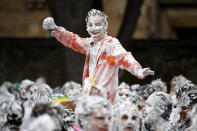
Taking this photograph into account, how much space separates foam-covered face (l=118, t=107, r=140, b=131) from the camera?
18.3 feet

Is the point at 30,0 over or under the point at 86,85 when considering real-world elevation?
over

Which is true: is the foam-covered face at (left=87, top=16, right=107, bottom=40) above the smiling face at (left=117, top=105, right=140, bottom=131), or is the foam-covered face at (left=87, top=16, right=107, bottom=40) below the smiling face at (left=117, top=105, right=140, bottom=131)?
above

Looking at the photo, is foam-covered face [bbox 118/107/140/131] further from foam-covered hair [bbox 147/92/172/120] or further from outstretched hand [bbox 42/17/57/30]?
outstretched hand [bbox 42/17/57/30]

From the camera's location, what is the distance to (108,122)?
5188 mm

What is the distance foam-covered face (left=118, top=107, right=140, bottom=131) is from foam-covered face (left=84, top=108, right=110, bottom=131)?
476 millimetres

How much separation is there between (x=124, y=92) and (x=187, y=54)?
8520 mm

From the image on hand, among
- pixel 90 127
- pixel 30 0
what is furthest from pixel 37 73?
pixel 90 127

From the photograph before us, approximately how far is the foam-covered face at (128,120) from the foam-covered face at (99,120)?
18.7 inches

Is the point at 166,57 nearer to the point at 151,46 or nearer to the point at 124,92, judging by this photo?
the point at 151,46

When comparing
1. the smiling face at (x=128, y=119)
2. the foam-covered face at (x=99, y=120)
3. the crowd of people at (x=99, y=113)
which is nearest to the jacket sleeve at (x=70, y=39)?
the crowd of people at (x=99, y=113)

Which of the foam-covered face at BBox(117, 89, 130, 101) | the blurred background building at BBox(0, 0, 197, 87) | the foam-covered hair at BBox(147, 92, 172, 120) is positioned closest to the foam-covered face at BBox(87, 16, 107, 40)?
the foam-covered face at BBox(117, 89, 130, 101)

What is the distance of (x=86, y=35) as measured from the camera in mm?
11406

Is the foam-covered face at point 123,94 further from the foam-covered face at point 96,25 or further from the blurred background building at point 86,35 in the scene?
the blurred background building at point 86,35

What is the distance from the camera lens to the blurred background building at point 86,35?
460 inches
